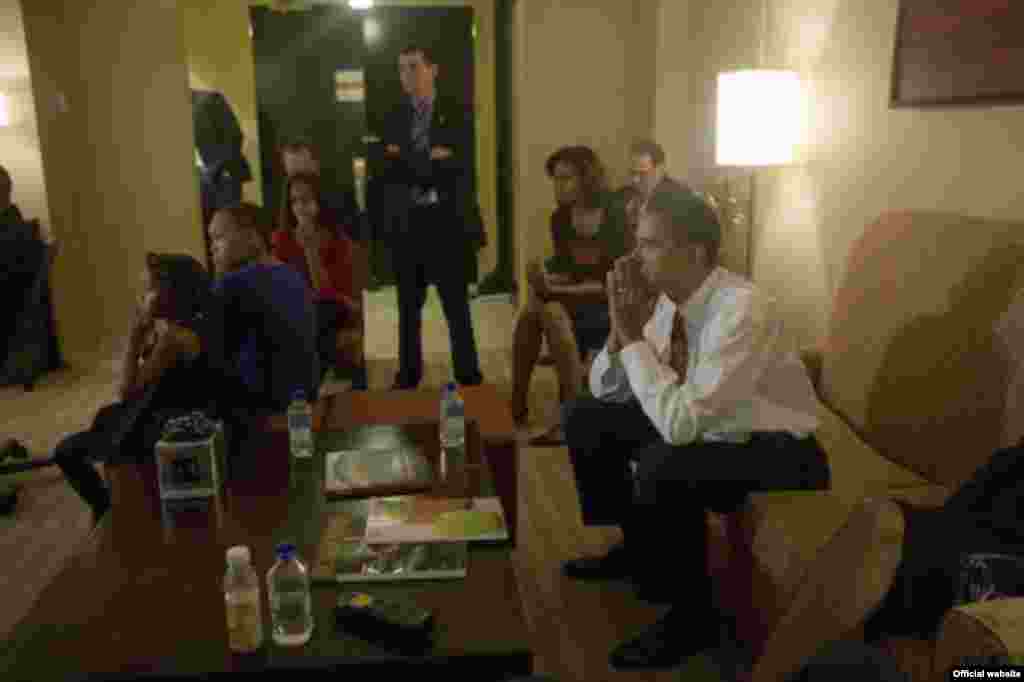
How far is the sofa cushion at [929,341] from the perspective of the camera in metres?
1.87

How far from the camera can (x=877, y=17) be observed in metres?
2.63

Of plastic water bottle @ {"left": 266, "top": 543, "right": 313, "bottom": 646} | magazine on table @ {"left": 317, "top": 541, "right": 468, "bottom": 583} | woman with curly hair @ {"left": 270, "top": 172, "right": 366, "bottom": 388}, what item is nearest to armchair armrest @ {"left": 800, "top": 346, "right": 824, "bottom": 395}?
magazine on table @ {"left": 317, "top": 541, "right": 468, "bottom": 583}

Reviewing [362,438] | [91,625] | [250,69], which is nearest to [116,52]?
[250,69]

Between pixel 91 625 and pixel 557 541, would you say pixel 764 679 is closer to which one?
pixel 91 625

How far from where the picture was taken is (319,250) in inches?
148

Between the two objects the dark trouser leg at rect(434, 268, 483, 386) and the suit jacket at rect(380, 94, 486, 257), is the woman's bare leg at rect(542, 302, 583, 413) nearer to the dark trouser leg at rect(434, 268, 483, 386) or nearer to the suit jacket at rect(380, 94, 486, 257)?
the dark trouser leg at rect(434, 268, 483, 386)

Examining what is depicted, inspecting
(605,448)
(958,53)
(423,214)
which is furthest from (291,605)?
(423,214)

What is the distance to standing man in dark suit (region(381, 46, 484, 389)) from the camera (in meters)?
3.95

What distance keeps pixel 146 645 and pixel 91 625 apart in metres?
0.12

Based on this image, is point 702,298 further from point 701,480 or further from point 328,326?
point 328,326

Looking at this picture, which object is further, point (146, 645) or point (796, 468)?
point (796, 468)

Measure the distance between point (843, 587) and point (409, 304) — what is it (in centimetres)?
290

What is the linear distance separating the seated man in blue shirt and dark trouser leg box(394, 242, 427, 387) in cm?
128

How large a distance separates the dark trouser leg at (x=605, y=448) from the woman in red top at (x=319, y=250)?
5.47 feet
